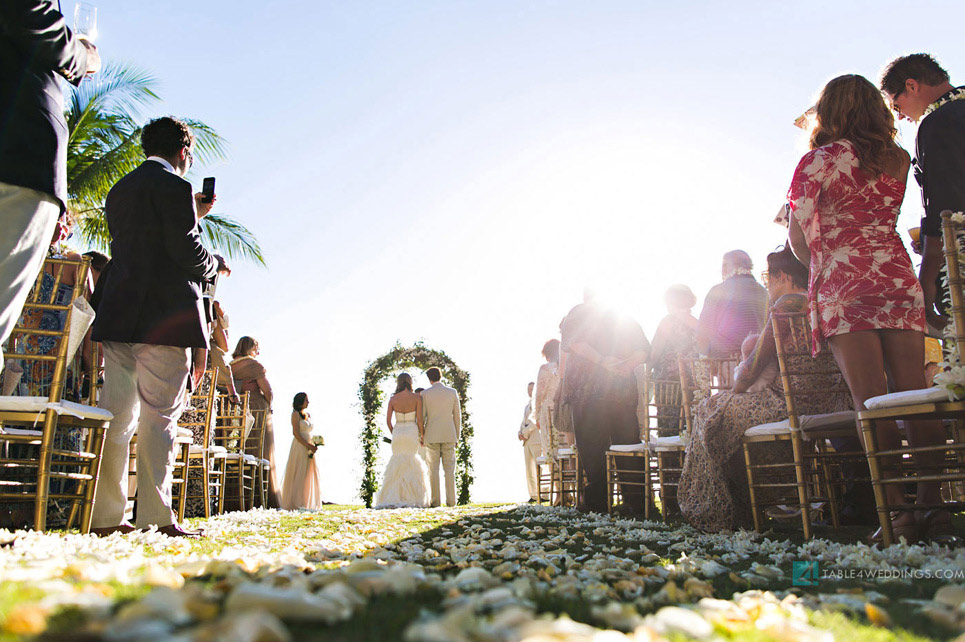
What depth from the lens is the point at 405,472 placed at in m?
10.9

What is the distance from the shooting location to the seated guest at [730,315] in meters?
5.26

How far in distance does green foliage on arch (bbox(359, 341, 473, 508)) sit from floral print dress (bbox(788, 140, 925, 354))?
1349 centimetres

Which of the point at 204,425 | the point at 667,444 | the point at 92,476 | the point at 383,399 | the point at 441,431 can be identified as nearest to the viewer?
the point at 92,476

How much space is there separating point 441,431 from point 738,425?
7.17 meters

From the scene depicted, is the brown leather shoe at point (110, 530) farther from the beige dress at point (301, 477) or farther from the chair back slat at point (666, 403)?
the beige dress at point (301, 477)

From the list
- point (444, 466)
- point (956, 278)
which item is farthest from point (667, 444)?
point (444, 466)

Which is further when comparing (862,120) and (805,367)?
(805,367)

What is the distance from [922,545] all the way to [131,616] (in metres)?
3.04

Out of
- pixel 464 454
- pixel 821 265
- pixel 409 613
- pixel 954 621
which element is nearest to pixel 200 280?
pixel 409 613

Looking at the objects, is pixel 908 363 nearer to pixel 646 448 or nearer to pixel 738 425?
pixel 738 425

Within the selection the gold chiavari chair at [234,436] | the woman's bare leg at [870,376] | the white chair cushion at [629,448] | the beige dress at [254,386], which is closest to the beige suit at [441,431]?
the beige dress at [254,386]

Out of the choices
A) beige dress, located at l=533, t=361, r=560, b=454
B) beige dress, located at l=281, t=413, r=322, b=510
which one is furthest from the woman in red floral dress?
beige dress, located at l=281, t=413, r=322, b=510

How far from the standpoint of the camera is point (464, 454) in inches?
675

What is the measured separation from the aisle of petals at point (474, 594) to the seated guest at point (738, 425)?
0.93 m
